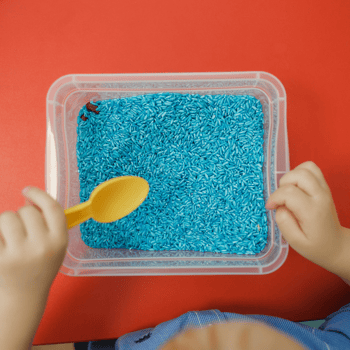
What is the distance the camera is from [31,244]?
20.3 inches

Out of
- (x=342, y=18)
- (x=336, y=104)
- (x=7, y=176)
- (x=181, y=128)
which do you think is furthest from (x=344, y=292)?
(x=7, y=176)

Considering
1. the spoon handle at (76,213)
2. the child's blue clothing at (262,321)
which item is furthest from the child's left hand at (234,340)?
the spoon handle at (76,213)

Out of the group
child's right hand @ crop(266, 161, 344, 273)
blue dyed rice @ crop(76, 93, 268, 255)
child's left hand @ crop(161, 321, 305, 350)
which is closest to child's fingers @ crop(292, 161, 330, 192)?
child's right hand @ crop(266, 161, 344, 273)

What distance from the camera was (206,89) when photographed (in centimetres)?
79

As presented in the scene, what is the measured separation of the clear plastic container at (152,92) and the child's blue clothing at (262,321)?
0.11 m

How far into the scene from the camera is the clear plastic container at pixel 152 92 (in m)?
0.72

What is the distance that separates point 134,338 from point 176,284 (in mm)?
178

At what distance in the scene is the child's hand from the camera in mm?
508

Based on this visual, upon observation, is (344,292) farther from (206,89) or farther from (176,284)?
(206,89)

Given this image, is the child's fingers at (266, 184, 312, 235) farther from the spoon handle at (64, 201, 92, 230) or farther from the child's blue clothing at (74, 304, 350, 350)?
the spoon handle at (64, 201, 92, 230)

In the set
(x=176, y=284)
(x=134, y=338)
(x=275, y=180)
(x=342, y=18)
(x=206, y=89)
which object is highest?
(x=342, y=18)

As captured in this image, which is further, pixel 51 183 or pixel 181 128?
pixel 181 128

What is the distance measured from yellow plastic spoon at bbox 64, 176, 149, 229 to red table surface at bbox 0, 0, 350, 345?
216mm

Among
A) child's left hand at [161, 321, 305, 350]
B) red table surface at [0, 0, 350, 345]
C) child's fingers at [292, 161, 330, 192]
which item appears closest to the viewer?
child's left hand at [161, 321, 305, 350]
